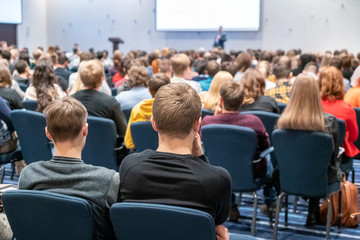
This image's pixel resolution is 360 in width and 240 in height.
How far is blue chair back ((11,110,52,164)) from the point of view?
4086mm

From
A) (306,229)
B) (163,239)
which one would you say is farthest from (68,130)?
(306,229)

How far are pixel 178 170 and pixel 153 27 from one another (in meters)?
18.4

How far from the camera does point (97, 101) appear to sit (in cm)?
444

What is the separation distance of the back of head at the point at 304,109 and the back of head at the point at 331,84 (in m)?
0.74

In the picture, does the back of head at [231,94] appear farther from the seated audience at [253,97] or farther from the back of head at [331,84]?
the back of head at [331,84]

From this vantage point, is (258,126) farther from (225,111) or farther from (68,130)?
(68,130)

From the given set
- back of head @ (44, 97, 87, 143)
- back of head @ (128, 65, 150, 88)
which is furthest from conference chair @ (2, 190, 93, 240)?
back of head @ (128, 65, 150, 88)

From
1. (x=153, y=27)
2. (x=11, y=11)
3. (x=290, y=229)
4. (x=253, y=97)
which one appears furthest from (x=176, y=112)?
(x=11, y=11)

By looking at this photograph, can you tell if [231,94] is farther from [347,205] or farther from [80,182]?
[80,182]

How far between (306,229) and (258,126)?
1.05 meters

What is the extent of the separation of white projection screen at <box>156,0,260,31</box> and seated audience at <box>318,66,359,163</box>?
13.5m

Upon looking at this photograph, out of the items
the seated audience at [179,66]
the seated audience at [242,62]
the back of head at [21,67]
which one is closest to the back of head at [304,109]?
the seated audience at [179,66]

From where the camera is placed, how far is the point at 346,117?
422cm

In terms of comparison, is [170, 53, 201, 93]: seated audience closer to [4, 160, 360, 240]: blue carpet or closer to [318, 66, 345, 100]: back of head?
[318, 66, 345, 100]: back of head
